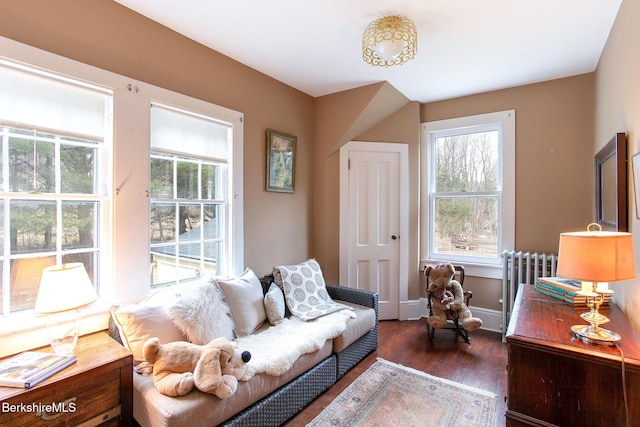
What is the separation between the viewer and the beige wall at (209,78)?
1671 mm

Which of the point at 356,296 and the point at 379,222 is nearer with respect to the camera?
the point at 356,296

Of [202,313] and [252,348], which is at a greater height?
[202,313]

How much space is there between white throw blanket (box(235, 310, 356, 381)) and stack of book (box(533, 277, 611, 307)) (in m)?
1.39

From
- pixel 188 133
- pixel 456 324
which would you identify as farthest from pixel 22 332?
pixel 456 324

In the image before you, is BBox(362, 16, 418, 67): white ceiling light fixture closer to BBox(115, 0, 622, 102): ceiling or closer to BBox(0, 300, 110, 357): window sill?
BBox(115, 0, 622, 102): ceiling

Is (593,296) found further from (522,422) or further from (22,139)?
(22,139)

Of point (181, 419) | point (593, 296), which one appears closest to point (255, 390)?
point (181, 419)

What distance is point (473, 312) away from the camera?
11.2 ft

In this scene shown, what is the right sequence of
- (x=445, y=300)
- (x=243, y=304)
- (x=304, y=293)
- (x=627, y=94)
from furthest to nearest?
(x=445, y=300)
(x=304, y=293)
(x=243, y=304)
(x=627, y=94)

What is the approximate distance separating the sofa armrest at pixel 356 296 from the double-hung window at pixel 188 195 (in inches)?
40.6

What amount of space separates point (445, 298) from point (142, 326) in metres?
2.56

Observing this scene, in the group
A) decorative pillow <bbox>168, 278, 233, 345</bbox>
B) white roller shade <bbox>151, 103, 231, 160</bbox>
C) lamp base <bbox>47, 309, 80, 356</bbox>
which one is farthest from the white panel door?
lamp base <bbox>47, 309, 80, 356</bbox>

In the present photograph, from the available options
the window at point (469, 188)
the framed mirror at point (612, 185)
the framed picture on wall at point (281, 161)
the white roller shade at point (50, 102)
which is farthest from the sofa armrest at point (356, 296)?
the white roller shade at point (50, 102)

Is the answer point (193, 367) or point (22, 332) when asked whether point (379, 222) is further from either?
point (22, 332)
